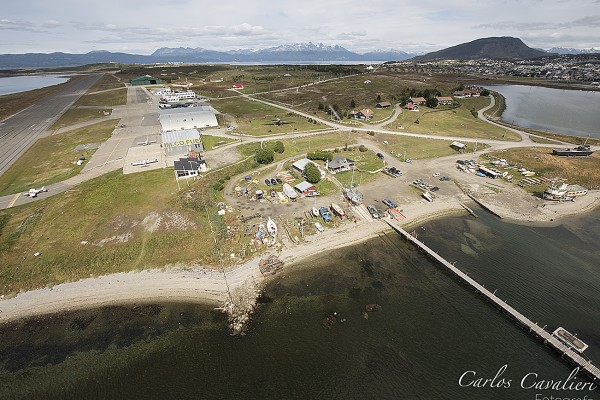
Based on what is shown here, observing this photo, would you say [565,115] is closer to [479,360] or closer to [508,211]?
[508,211]

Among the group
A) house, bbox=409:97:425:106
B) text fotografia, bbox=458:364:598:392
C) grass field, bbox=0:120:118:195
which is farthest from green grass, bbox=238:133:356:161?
house, bbox=409:97:425:106

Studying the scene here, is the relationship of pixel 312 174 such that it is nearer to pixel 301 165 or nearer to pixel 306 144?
pixel 301 165

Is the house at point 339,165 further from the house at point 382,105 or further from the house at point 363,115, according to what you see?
the house at point 382,105

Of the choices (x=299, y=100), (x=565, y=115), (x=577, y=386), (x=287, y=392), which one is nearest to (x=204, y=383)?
(x=287, y=392)

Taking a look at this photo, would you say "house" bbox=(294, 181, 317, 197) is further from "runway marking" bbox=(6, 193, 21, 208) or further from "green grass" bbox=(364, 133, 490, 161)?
"runway marking" bbox=(6, 193, 21, 208)

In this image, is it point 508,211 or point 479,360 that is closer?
point 479,360

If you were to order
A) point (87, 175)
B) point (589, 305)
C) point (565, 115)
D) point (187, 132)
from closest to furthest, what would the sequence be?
1. point (589, 305)
2. point (87, 175)
3. point (187, 132)
4. point (565, 115)
